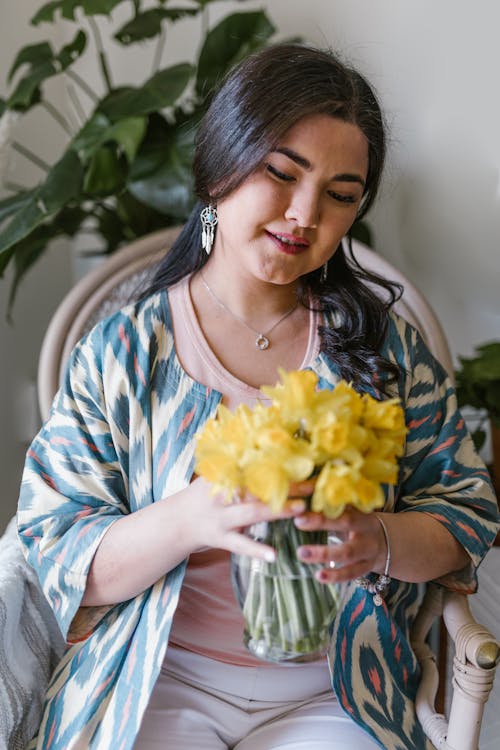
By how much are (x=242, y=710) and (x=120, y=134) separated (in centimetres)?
100

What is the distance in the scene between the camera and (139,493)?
1079 millimetres

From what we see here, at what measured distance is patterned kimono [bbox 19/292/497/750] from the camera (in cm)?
101

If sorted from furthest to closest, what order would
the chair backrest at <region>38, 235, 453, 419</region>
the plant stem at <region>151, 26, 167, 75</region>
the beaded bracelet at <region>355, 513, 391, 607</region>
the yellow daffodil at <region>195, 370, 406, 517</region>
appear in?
the plant stem at <region>151, 26, 167, 75</region>, the chair backrest at <region>38, 235, 453, 419</region>, the beaded bracelet at <region>355, 513, 391, 607</region>, the yellow daffodil at <region>195, 370, 406, 517</region>

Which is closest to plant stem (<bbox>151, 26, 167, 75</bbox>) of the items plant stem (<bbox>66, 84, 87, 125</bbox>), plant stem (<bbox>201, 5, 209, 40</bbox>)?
plant stem (<bbox>201, 5, 209, 40</bbox>)

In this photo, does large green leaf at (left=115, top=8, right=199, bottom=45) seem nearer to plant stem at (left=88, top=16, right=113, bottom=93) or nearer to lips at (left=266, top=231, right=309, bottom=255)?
plant stem at (left=88, top=16, right=113, bottom=93)

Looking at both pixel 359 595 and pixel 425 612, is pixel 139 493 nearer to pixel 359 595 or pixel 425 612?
pixel 359 595

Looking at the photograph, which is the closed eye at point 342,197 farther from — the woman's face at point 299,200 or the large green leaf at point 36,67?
the large green leaf at point 36,67

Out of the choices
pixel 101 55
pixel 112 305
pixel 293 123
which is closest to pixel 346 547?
pixel 293 123

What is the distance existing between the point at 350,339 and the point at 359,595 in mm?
325

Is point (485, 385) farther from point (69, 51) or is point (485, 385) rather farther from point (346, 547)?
point (69, 51)

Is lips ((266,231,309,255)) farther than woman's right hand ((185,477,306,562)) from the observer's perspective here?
Yes

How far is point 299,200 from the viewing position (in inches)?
38.4

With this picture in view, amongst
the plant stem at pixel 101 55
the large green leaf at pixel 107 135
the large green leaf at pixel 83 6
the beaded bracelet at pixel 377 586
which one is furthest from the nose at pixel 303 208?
the plant stem at pixel 101 55

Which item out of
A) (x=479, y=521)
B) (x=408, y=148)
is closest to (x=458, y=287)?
(x=408, y=148)
